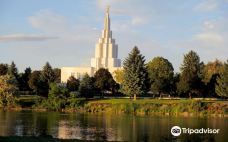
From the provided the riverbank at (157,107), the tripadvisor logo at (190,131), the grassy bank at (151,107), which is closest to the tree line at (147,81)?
the grassy bank at (151,107)

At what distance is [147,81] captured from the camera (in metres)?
102

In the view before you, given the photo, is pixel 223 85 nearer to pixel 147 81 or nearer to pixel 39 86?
pixel 147 81

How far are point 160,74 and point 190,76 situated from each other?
Result: 548 inches

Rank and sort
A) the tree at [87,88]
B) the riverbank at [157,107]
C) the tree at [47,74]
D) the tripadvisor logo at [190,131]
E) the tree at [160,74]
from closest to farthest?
the tripadvisor logo at [190,131] → the riverbank at [157,107] → the tree at [160,74] → the tree at [87,88] → the tree at [47,74]

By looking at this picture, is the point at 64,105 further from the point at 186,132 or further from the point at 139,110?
the point at 186,132

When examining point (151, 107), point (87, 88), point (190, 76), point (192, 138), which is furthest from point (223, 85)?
point (192, 138)

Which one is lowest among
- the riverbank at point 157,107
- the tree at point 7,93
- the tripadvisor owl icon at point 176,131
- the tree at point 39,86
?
the tripadvisor owl icon at point 176,131

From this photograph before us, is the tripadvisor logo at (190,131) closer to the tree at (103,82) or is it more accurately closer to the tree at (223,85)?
the tree at (223,85)

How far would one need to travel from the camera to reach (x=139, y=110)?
278ft

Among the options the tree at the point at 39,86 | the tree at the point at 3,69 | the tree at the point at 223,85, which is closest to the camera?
the tree at the point at 223,85

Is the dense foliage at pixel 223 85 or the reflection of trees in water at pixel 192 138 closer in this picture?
the reflection of trees in water at pixel 192 138

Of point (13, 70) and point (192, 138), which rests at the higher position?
point (13, 70)

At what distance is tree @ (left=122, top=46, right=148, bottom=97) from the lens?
324 feet

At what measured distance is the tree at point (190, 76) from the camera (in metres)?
98.3
